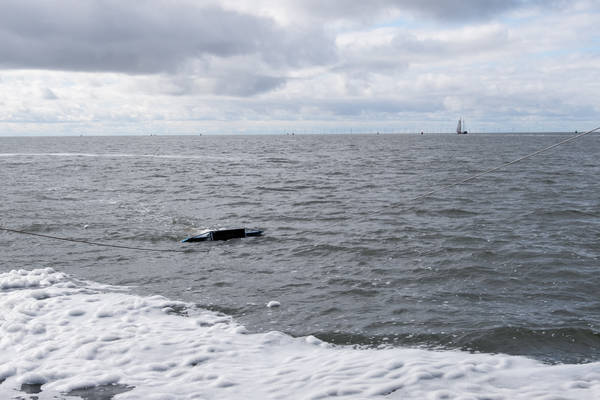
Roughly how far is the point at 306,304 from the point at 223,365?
10.7 feet

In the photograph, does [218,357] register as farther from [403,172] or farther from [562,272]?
[403,172]

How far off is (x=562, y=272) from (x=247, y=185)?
2319cm

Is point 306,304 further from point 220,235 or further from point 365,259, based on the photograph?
point 220,235

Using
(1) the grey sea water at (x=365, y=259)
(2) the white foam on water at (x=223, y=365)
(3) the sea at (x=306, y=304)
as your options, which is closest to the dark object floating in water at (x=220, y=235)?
(3) the sea at (x=306, y=304)

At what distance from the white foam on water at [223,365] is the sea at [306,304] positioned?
34 mm

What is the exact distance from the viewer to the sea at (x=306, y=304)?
6508 mm

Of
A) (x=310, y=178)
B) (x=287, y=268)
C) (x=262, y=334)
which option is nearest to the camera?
(x=262, y=334)

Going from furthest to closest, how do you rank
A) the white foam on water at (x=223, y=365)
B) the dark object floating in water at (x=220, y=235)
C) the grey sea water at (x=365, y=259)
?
1. the dark object floating in water at (x=220, y=235)
2. the grey sea water at (x=365, y=259)
3. the white foam on water at (x=223, y=365)

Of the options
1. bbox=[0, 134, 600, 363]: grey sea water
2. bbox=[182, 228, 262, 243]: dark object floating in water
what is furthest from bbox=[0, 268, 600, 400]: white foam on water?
bbox=[182, 228, 262, 243]: dark object floating in water

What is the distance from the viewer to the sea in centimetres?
651

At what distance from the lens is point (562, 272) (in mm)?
11922

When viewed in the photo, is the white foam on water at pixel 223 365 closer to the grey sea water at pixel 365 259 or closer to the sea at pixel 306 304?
the sea at pixel 306 304

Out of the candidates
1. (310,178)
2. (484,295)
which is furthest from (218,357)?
(310,178)

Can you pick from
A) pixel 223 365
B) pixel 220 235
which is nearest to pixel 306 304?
pixel 223 365
